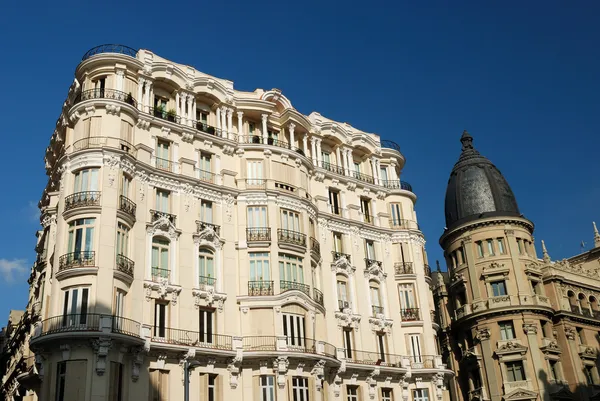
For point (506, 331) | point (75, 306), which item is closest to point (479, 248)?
point (506, 331)

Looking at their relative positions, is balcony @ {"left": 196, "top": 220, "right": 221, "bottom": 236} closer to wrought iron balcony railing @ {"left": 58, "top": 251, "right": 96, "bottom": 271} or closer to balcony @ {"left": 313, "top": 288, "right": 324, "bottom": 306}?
balcony @ {"left": 313, "top": 288, "right": 324, "bottom": 306}

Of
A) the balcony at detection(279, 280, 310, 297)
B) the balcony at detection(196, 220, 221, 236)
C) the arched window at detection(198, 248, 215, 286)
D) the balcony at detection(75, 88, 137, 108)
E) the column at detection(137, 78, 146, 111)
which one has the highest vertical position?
the column at detection(137, 78, 146, 111)

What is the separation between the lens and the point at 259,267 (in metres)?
44.5

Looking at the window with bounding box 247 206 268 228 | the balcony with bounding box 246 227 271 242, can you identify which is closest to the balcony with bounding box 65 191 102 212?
the balcony with bounding box 246 227 271 242

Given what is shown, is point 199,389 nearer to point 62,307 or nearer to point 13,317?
point 62,307

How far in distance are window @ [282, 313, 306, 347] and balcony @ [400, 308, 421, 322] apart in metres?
11.9

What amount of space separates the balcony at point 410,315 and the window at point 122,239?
23796 millimetres

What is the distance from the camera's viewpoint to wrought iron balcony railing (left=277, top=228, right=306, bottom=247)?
45.4m

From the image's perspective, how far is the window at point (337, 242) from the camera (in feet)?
169

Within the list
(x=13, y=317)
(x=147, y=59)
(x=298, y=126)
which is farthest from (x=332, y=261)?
(x=13, y=317)

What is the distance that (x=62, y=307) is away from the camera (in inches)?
1443

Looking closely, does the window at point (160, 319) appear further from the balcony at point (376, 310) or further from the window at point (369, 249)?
the window at point (369, 249)

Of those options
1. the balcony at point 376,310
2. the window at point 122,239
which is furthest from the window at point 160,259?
the balcony at point 376,310

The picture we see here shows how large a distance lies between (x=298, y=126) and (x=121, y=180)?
652 inches
